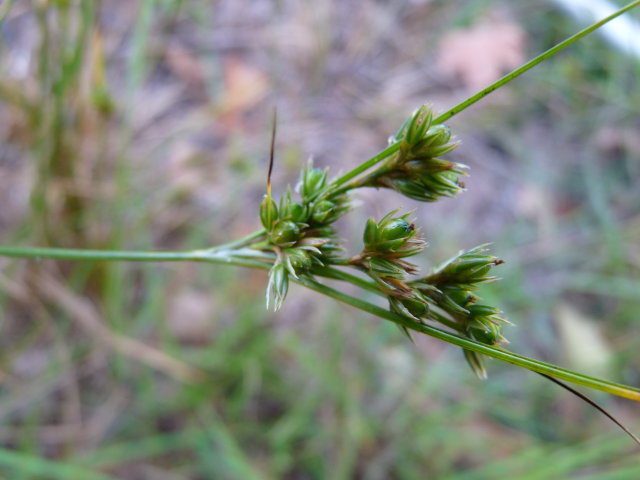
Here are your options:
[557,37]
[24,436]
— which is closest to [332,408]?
[24,436]

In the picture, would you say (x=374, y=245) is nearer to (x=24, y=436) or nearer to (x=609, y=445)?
(x=609, y=445)

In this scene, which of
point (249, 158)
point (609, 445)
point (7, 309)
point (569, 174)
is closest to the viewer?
point (609, 445)

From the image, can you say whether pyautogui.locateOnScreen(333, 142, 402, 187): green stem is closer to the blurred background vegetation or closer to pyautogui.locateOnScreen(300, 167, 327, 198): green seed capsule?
pyautogui.locateOnScreen(300, 167, 327, 198): green seed capsule

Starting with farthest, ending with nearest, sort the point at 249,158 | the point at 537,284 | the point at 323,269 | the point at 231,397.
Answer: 1. the point at 537,284
2. the point at 249,158
3. the point at 231,397
4. the point at 323,269

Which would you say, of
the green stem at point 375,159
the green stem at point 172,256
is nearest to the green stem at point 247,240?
the green stem at point 172,256

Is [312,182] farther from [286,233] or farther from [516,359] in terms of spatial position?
[516,359]

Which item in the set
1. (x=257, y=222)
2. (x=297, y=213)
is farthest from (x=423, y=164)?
(x=257, y=222)
